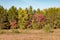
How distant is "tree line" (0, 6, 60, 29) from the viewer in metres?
80.8

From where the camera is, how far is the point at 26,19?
278 ft

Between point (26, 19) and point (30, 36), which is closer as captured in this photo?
point (30, 36)

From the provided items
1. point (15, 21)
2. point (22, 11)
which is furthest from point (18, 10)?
point (15, 21)

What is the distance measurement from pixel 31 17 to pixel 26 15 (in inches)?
108

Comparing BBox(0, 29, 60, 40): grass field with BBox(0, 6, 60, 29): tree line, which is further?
BBox(0, 6, 60, 29): tree line

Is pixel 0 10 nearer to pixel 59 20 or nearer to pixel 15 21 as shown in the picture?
pixel 15 21

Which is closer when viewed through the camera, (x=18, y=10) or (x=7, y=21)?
(x=7, y=21)

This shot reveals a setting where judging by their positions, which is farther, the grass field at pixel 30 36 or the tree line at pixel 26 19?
the tree line at pixel 26 19

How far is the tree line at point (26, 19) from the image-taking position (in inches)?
3179

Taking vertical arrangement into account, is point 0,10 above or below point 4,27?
above

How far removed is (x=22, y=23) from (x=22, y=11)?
814cm

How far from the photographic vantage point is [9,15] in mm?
84188

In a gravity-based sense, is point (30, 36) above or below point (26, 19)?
below

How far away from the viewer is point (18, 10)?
→ 291ft
